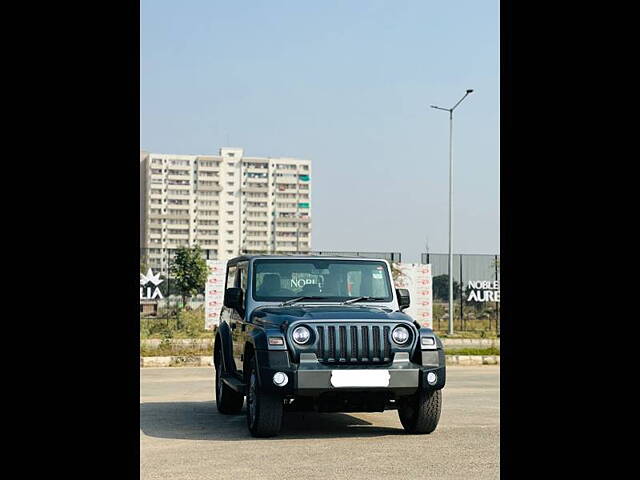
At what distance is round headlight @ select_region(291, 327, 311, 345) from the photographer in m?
9.39

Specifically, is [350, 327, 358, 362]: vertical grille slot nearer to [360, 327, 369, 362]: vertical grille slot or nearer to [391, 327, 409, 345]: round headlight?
[360, 327, 369, 362]: vertical grille slot

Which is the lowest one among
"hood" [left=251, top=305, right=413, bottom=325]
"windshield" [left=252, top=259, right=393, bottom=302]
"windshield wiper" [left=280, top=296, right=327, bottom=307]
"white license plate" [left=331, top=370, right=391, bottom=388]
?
"white license plate" [left=331, top=370, right=391, bottom=388]

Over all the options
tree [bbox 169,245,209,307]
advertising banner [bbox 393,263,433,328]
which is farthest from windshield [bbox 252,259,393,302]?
tree [bbox 169,245,209,307]

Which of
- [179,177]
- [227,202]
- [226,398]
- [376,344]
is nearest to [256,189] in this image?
[227,202]

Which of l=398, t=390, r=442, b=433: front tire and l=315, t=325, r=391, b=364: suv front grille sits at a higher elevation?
l=315, t=325, r=391, b=364: suv front grille

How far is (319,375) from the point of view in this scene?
9211 mm

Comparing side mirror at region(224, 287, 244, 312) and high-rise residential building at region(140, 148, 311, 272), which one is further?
high-rise residential building at region(140, 148, 311, 272)

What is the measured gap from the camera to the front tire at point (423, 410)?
9.73 meters

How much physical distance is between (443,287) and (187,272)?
9.75 m

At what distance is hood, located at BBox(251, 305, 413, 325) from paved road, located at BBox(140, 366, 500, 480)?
120cm
